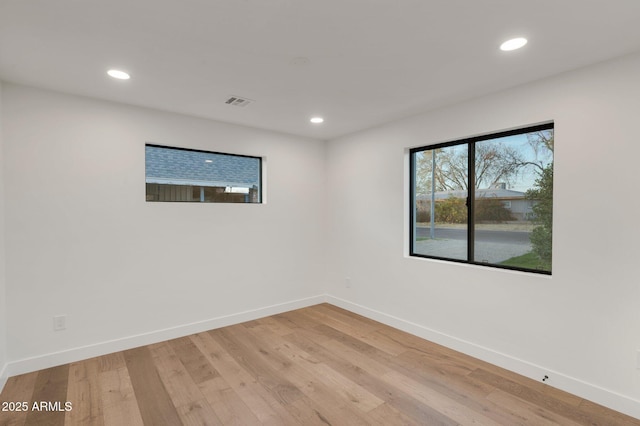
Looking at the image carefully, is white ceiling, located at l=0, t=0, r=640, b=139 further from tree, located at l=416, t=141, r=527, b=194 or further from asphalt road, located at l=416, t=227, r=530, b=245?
asphalt road, located at l=416, t=227, r=530, b=245

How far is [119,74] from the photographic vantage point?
239 cm

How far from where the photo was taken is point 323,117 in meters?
3.49

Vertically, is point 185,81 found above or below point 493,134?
above

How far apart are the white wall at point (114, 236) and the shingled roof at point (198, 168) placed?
0.44 ft

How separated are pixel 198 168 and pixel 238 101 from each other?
104 cm

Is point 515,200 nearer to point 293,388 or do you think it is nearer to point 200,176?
point 293,388

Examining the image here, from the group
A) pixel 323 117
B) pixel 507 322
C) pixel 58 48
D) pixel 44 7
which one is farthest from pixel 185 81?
pixel 507 322

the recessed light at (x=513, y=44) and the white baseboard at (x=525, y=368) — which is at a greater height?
the recessed light at (x=513, y=44)

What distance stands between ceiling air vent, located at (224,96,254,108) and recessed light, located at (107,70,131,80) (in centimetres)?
82

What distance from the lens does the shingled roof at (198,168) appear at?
130 inches

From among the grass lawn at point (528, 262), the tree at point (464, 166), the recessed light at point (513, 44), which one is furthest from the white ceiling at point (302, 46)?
the grass lawn at point (528, 262)

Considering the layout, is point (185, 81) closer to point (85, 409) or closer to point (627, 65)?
point (85, 409)

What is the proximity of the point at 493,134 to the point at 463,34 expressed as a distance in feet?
4.32

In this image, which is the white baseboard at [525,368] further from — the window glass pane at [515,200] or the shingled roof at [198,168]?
the shingled roof at [198,168]
